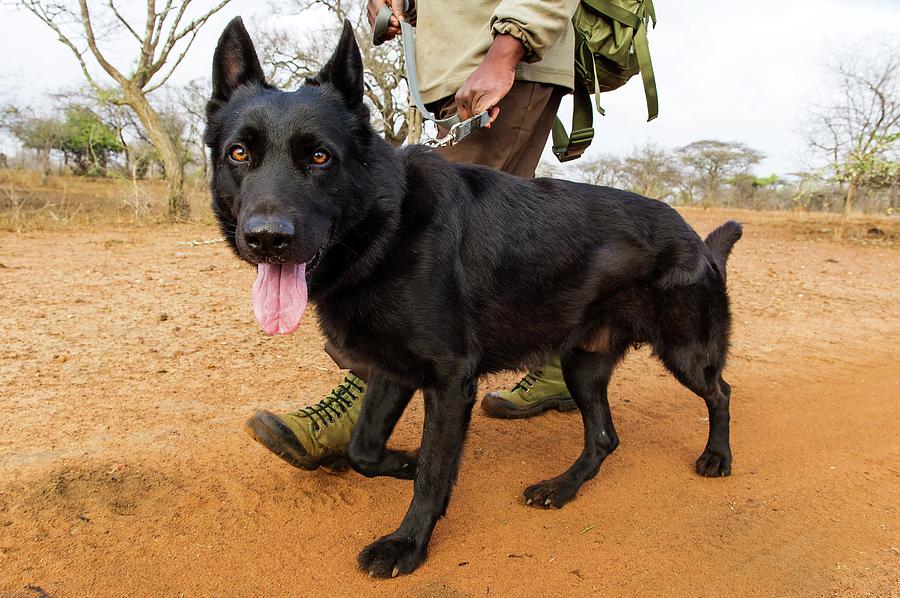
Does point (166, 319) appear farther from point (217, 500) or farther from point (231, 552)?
point (231, 552)

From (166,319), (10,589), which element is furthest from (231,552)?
(166,319)

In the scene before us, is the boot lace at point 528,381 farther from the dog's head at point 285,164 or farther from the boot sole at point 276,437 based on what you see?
the dog's head at point 285,164

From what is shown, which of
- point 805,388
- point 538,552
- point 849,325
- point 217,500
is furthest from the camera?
point 849,325

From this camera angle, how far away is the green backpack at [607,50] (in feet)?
9.99

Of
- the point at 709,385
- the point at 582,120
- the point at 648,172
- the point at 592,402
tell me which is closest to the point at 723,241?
the point at 709,385

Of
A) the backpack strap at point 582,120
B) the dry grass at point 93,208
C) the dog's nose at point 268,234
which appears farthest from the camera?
the dry grass at point 93,208

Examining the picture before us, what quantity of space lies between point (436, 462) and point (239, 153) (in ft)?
4.53

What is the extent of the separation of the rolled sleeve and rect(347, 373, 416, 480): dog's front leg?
158cm

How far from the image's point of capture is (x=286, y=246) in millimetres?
1987

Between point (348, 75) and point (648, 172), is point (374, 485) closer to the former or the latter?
point (348, 75)

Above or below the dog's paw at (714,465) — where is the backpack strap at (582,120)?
above

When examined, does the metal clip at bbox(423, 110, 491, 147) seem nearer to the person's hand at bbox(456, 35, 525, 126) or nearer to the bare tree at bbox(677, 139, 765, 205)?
the person's hand at bbox(456, 35, 525, 126)

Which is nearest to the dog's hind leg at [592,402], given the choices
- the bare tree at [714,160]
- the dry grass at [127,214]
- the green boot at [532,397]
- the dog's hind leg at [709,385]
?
the dog's hind leg at [709,385]

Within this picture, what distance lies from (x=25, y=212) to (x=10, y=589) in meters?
11.0
